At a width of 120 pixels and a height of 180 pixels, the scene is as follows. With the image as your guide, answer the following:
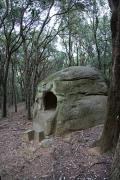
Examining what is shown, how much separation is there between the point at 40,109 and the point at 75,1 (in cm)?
897

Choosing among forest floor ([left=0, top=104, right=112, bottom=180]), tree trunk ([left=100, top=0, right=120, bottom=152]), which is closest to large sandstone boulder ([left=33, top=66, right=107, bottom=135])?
forest floor ([left=0, top=104, right=112, bottom=180])

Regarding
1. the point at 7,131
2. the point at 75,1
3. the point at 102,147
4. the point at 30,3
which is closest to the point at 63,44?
the point at 75,1

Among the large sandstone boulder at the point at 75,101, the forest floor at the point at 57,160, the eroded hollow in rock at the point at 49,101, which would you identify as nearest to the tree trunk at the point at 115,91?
the forest floor at the point at 57,160

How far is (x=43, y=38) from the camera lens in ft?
90.6

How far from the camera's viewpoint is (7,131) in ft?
40.4

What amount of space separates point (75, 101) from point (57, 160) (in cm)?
289

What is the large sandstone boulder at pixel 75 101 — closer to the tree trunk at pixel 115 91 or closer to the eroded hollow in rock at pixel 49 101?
the eroded hollow in rock at pixel 49 101

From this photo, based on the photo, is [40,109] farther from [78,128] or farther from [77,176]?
[77,176]

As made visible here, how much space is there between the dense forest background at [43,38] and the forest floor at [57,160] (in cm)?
410

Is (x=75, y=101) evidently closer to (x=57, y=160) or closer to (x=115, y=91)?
(x=57, y=160)

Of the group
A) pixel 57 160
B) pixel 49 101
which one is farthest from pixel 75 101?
pixel 57 160

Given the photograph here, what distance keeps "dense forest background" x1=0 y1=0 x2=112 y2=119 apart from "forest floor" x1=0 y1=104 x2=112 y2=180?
4100 millimetres

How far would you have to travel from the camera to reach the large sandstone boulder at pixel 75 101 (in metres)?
9.68

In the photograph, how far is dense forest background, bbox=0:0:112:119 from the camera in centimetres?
1689
